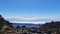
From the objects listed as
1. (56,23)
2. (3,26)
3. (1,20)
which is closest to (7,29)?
(3,26)

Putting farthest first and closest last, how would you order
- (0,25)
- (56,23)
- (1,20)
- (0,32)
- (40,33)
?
1. (56,23)
2. (40,33)
3. (1,20)
4. (0,25)
5. (0,32)

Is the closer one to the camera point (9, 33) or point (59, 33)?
point (9, 33)

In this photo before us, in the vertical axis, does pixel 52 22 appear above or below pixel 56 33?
above

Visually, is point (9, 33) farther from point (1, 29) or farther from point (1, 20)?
point (1, 20)

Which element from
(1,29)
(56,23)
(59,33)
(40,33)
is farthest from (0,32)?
(56,23)

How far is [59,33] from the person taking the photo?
263 feet

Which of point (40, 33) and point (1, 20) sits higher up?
point (1, 20)

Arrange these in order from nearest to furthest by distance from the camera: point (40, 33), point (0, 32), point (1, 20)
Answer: point (0, 32) → point (1, 20) → point (40, 33)

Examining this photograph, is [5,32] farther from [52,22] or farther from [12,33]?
[52,22]

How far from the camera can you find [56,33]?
259ft

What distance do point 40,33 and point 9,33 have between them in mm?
24345

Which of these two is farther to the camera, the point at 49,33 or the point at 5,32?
the point at 49,33

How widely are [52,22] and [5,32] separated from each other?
6956 centimetres

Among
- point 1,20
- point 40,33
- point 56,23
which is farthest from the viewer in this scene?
point 56,23
